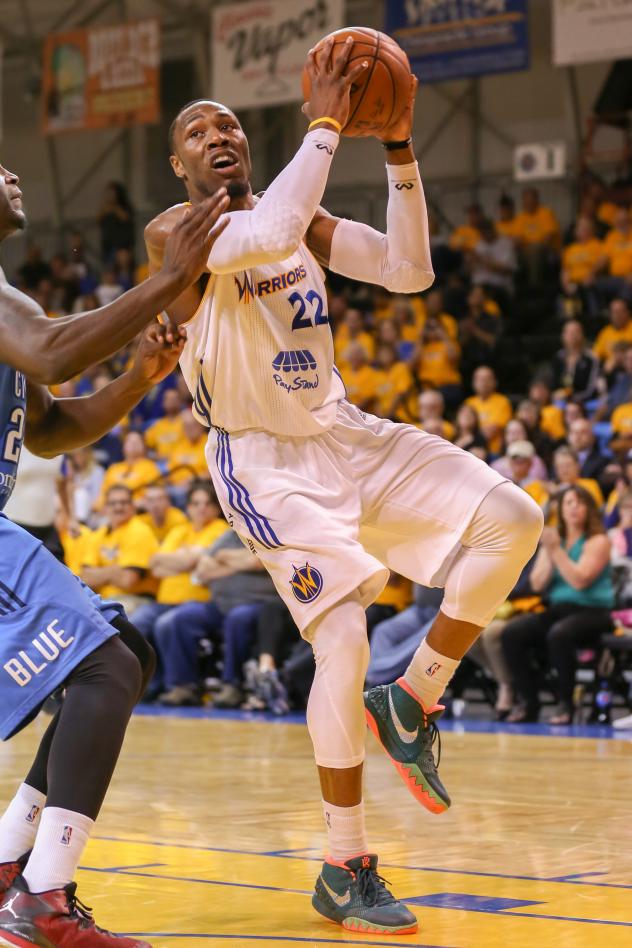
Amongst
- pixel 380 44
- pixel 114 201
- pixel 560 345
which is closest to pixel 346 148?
pixel 114 201

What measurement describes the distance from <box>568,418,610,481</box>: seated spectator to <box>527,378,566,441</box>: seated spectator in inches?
18.9

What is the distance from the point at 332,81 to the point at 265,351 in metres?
0.82

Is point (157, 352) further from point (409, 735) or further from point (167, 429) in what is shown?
point (167, 429)

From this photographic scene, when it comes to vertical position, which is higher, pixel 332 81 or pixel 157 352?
pixel 332 81

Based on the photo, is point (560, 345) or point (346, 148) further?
point (346, 148)

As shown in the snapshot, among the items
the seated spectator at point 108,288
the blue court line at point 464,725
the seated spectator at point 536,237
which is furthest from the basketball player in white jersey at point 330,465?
the seated spectator at point 108,288

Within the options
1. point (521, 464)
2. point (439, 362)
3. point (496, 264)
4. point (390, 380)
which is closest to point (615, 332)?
point (439, 362)

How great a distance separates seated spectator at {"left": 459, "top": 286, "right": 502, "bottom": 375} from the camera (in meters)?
15.2

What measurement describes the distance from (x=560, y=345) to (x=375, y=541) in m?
11.8

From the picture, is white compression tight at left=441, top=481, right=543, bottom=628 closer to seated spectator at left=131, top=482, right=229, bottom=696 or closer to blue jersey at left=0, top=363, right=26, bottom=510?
blue jersey at left=0, top=363, right=26, bottom=510

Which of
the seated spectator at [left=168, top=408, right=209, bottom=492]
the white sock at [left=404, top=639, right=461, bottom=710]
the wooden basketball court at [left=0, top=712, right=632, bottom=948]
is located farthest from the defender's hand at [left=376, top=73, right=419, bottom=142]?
→ the seated spectator at [left=168, top=408, right=209, bottom=492]

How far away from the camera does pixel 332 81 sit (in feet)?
14.0

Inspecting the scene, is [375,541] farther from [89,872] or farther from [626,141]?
[626,141]

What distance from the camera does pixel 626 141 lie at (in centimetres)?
1759
